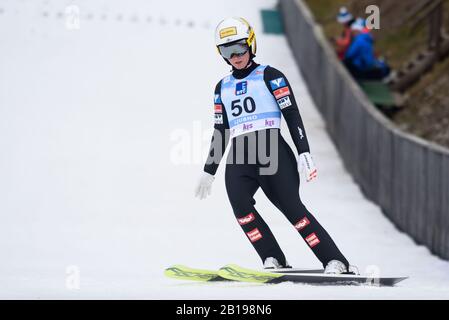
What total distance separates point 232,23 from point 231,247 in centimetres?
479

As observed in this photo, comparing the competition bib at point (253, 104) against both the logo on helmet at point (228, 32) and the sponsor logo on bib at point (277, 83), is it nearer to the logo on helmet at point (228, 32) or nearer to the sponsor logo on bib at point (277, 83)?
the sponsor logo on bib at point (277, 83)

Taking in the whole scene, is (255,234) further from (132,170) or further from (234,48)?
(132,170)

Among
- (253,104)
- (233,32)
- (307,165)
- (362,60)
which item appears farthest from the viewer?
(362,60)

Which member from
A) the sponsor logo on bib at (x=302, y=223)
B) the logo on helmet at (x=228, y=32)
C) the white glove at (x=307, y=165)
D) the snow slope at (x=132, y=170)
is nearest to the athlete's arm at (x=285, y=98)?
the white glove at (x=307, y=165)

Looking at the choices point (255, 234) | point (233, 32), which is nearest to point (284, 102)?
point (233, 32)

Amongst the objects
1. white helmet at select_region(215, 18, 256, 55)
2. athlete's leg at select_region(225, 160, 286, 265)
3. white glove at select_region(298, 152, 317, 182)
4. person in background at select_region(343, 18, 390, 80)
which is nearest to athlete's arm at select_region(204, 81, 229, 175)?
athlete's leg at select_region(225, 160, 286, 265)

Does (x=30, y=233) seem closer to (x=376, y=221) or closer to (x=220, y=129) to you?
(x=376, y=221)

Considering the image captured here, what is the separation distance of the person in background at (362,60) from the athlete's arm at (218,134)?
9400 millimetres

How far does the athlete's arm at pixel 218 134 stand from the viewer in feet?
28.5

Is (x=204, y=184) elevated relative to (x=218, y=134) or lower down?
lower down

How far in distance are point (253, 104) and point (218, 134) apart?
1.25ft

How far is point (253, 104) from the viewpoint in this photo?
8531 millimetres

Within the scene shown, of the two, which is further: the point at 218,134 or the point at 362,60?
the point at 362,60
